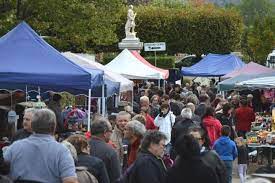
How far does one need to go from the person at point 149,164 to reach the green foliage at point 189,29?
43794mm

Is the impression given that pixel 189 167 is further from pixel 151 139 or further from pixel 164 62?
pixel 164 62

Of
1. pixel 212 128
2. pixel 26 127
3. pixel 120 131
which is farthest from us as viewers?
pixel 212 128

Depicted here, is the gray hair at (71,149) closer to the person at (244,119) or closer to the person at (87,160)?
the person at (87,160)

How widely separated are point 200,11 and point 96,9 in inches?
1117

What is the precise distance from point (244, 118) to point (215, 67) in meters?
13.7

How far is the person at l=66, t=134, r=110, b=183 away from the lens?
7.75m

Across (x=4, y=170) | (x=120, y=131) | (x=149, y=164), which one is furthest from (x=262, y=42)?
(x=4, y=170)

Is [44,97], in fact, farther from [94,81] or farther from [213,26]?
[213,26]

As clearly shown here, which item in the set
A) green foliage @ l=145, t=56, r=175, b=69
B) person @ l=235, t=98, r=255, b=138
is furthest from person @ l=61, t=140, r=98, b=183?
green foliage @ l=145, t=56, r=175, b=69

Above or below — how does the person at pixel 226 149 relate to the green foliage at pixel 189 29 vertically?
below

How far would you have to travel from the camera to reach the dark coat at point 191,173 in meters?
7.48

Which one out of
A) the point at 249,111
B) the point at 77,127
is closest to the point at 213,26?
the point at 249,111

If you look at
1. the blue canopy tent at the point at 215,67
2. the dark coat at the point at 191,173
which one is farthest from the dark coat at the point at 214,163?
the blue canopy tent at the point at 215,67

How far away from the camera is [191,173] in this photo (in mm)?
7480
